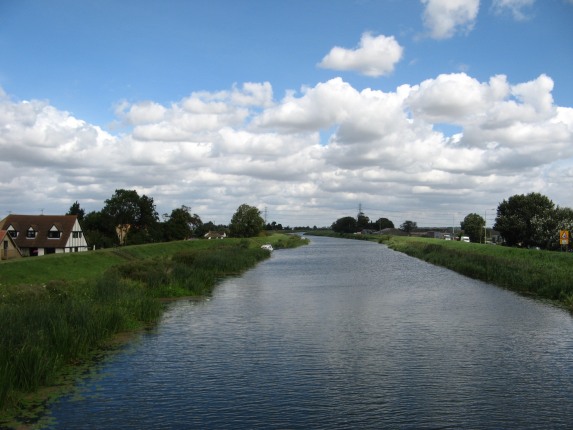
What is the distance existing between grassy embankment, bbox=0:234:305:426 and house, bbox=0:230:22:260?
22.8m

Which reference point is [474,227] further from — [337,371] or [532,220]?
[337,371]

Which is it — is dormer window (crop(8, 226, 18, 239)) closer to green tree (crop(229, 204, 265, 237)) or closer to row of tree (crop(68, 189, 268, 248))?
row of tree (crop(68, 189, 268, 248))

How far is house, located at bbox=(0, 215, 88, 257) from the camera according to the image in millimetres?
85938

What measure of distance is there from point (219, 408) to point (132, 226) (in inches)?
4414

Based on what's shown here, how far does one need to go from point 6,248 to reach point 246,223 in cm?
7721

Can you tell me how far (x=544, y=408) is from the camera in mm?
14133

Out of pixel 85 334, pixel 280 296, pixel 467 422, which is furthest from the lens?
pixel 280 296

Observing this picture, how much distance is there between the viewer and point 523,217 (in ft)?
356

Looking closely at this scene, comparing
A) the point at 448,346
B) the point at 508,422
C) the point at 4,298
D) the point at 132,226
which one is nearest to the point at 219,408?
the point at 508,422

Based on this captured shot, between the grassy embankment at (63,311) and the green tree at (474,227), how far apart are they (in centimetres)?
13093

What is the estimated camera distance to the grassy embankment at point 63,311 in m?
14.6

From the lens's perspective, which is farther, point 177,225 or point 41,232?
point 177,225

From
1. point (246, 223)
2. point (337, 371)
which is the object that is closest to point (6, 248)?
point (337, 371)

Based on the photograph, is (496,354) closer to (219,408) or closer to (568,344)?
(568,344)
